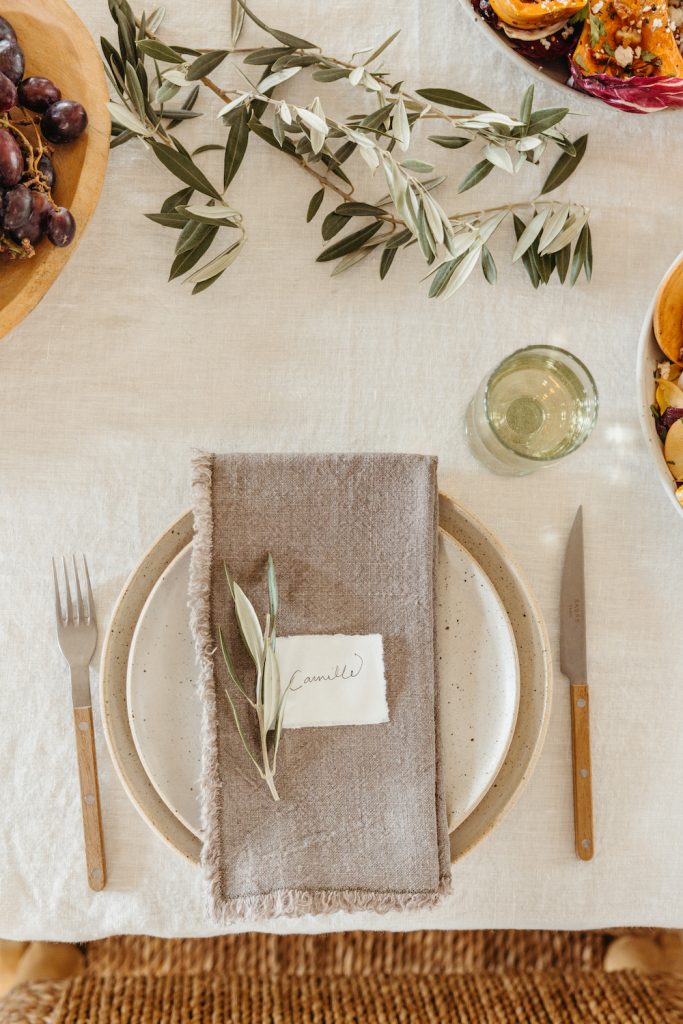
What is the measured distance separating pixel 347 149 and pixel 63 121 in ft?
0.95

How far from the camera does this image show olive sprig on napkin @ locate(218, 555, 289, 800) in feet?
2.47

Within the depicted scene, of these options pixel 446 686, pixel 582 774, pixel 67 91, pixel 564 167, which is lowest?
pixel 582 774

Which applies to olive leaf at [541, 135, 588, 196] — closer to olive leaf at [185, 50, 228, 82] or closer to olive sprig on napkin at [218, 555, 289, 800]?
olive leaf at [185, 50, 228, 82]

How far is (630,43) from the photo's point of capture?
804 mm

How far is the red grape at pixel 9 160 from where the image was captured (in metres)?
0.69

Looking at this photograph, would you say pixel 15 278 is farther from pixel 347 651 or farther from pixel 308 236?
pixel 347 651

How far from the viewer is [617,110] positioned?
3.05 feet

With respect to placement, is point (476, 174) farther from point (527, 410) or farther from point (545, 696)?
point (545, 696)

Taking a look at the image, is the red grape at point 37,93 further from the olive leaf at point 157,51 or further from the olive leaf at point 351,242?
the olive leaf at point 351,242

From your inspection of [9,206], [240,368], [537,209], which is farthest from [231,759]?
[537,209]

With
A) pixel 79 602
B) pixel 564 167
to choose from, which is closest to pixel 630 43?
pixel 564 167

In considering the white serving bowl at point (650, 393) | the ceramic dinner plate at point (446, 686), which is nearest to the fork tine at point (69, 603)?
the ceramic dinner plate at point (446, 686)

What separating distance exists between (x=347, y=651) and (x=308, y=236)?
0.46 m

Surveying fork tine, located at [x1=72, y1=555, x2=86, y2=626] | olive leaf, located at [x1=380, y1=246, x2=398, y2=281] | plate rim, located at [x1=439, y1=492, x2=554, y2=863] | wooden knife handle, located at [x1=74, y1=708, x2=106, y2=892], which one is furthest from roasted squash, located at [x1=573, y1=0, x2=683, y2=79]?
wooden knife handle, located at [x1=74, y1=708, x2=106, y2=892]
